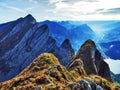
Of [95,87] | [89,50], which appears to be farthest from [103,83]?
[89,50]

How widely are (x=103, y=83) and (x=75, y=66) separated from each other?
1459 centimetres

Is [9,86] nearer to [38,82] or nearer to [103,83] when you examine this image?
[38,82]

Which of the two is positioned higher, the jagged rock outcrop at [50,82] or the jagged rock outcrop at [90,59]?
the jagged rock outcrop at [50,82]

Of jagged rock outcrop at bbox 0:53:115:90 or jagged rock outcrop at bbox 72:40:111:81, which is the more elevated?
jagged rock outcrop at bbox 0:53:115:90

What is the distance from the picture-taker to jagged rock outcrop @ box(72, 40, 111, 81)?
98.2 meters

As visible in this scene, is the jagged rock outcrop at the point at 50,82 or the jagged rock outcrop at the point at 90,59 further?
the jagged rock outcrop at the point at 90,59

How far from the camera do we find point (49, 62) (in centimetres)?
6919

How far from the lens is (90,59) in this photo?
101 meters

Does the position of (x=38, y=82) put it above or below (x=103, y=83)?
above

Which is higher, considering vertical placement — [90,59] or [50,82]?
[50,82]

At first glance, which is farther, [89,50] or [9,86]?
[89,50]

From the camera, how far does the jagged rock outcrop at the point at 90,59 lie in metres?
98.2

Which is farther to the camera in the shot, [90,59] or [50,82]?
[90,59]

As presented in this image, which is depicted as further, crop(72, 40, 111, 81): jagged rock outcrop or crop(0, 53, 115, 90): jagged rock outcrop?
crop(72, 40, 111, 81): jagged rock outcrop
